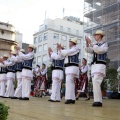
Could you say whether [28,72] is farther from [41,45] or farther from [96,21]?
[41,45]

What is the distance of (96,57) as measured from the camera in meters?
7.28

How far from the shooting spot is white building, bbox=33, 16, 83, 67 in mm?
62797

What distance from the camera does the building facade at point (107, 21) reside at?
2567 centimetres

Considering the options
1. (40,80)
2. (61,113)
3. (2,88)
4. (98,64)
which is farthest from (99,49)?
(40,80)

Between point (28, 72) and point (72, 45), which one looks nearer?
point (72, 45)

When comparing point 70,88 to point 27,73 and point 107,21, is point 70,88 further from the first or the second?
point 107,21

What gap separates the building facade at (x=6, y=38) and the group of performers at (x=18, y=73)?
16305 millimetres

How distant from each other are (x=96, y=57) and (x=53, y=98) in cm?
293

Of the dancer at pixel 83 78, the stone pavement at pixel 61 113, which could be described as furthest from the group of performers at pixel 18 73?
the stone pavement at pixel 61 113

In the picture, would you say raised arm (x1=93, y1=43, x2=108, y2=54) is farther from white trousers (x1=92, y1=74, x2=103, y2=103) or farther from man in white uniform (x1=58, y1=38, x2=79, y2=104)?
man in white uniform (x1=58, y1=38, x2=79, y2=104)

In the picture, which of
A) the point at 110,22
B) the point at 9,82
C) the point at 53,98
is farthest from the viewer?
the point at 110,22

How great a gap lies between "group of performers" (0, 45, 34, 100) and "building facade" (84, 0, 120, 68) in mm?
14306

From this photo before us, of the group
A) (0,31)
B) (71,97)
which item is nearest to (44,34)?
(0,31)

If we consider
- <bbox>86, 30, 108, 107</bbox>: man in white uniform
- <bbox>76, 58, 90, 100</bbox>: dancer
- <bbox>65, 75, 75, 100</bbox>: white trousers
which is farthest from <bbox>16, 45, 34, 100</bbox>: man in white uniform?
<bbox>86, 30, 108, 107</bbox>: man in white uniform
